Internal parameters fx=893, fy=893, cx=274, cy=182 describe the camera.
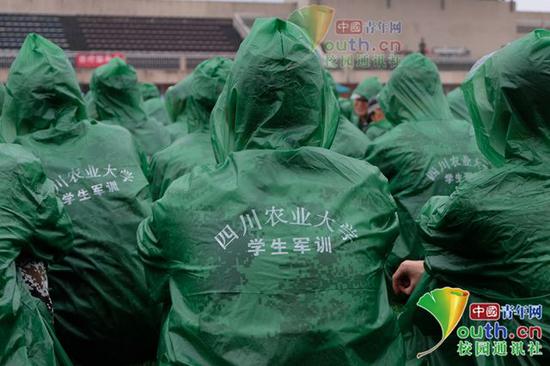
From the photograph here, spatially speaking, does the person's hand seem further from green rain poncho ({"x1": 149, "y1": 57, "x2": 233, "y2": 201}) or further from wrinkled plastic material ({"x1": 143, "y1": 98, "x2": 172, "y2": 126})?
wrinkled plastic material ({"x1": 143, "y1": 98, "x2": 172, "y2": 126})

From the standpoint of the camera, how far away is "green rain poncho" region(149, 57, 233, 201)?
Answer: 5.37m

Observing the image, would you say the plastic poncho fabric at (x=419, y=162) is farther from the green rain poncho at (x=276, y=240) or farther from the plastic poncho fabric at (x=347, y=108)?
the plastic poncho fabric at (x=347, y=108)

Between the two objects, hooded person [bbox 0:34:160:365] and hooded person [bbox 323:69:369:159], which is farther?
hooded person [bbox 323:69:369:159]

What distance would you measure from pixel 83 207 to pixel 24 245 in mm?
1113

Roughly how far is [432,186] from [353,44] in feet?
5.17

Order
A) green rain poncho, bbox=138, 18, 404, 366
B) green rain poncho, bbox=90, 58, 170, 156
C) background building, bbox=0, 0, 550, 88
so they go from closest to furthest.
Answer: green rain poncho, bbox=138, 18, 404, 366
green rain poncho, bbox=90, 58, 170, 156
background building, bbox=0, 0, 550, 88

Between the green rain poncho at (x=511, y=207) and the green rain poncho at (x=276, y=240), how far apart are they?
292 millimetres

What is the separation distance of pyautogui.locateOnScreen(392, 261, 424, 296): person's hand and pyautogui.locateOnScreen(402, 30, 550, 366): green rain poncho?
287 millimetres

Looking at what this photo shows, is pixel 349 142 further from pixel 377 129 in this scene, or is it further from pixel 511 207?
pixel 511 207

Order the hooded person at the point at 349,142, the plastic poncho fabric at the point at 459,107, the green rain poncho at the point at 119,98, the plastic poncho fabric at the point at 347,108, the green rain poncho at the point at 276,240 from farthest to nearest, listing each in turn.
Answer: the plastic poncho fabric at the point at 347,108 < the plastic poncho fabric at the point at 459,107 < the green rain poncho at the point at 119,98 < the hooded person at the point at 349,142 < the green rain poncho at the point at 276,240

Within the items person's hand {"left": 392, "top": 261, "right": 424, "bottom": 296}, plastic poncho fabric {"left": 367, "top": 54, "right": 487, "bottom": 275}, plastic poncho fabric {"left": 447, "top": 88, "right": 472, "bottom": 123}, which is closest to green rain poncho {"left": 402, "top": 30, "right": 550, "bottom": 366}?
person's hand {"left": 392, "top": 261, "right": 424, "bottom": 296}

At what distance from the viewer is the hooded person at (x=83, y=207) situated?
4418 mm

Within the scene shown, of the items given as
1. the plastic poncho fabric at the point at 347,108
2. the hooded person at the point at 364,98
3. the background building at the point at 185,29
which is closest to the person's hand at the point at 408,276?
the plastic poncho fabric at the point at 347,108

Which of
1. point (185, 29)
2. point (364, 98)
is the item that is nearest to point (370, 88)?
point (364, 98)
